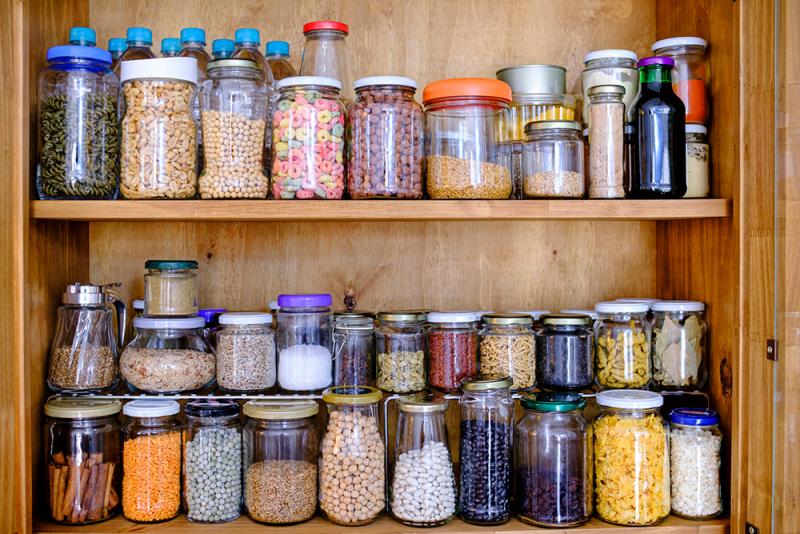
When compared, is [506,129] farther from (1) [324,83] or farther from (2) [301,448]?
(2) [301,448]

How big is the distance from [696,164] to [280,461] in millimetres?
920

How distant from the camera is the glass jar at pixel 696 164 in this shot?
4.85 ft

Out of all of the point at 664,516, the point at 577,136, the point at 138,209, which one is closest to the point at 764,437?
the point at 664,516

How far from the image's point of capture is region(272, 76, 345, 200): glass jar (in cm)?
139

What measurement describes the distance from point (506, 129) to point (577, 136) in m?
0.13

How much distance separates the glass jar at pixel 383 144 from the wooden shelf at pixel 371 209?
41 millimetres

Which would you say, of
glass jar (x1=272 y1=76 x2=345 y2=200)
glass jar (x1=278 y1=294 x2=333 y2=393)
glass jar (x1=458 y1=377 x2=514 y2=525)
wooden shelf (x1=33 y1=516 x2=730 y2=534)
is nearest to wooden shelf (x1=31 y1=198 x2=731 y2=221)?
glass jar (x1=272 y1=76 x2=345 y2=200)

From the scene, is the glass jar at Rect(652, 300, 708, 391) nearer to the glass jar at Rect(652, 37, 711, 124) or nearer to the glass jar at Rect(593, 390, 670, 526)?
the glass jar at Rect(593, 390, 670, 526)

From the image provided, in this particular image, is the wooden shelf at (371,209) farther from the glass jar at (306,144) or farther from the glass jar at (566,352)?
the glass jar at (566,352)

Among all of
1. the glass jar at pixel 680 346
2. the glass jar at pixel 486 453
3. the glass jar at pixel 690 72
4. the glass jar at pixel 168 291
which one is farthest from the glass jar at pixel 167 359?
the glass jar at pixel 690 72

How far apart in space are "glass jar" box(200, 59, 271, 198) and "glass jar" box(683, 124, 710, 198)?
0.76 meters

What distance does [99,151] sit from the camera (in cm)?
140

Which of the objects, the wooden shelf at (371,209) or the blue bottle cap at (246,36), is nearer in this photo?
Answer: the wooden shelf at (371,209)

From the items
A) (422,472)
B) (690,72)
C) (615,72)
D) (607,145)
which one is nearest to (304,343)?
(422,472)
